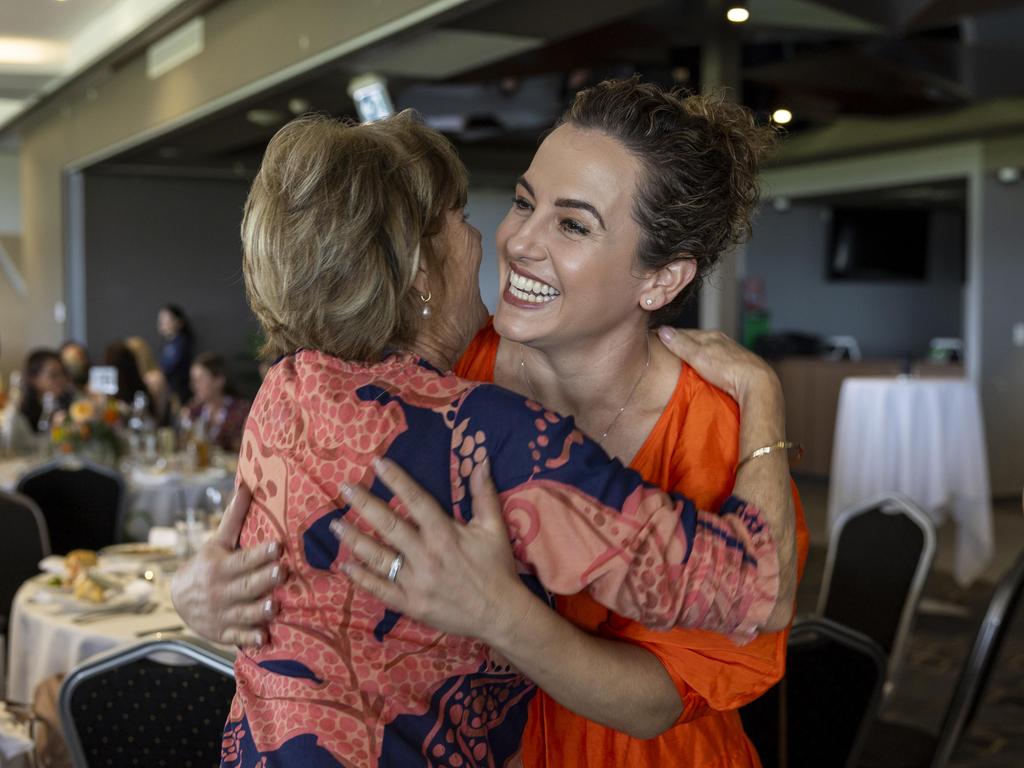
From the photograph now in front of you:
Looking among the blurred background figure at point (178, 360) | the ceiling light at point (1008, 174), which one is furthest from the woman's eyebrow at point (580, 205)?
the ceiling light at point (1008, 174)

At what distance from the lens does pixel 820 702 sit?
2.44 metres

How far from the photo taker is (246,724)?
1.31 m

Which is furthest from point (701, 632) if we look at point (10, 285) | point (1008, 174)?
point (10, 285)

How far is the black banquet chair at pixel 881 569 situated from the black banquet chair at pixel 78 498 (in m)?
3.18

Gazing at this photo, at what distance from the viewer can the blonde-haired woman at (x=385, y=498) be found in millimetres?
1222

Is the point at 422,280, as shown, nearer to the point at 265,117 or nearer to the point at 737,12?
the point at 737,12

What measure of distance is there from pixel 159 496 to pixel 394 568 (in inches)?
194

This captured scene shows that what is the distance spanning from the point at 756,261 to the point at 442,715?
13.7 metres

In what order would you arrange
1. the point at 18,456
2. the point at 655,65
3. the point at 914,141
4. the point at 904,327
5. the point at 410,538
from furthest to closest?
the point at 904,327 → the point at 914,141 → the point at 655,65 → the point at 18,456 → the point at 410,538

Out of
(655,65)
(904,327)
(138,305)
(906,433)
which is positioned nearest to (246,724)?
(906,433)

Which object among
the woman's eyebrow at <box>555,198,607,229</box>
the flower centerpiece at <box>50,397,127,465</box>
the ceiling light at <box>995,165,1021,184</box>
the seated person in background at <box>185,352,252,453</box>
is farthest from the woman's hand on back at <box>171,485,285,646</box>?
the ceiling light at <box>995,165,1021,184</box>

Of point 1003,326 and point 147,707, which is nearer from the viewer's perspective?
point 147,707

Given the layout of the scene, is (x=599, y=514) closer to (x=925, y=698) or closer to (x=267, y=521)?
(x=267, y=521)

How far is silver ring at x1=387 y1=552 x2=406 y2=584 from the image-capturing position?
1.21 metres
